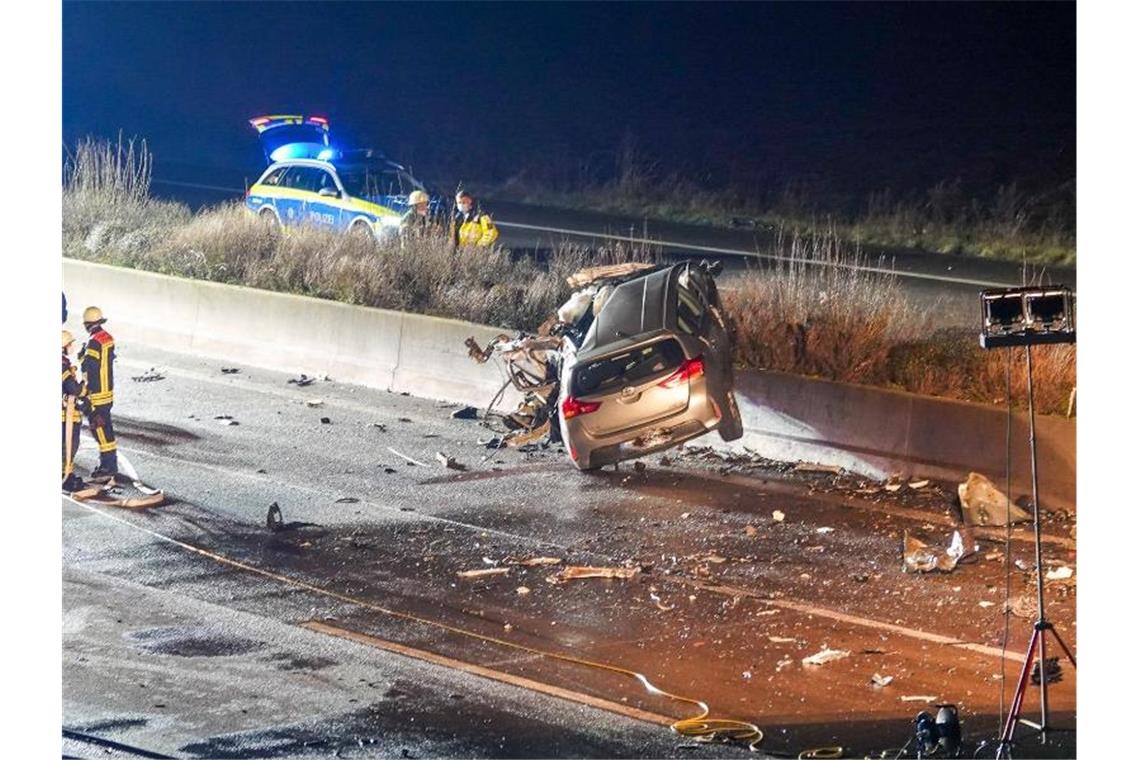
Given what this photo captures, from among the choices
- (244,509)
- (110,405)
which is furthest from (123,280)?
(244,509)

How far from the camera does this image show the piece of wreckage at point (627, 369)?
7672 mm

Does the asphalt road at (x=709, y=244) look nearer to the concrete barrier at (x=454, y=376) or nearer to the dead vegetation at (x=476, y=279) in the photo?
the dead vegetation at (x=476, y=279)

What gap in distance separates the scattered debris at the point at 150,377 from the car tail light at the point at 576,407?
2101 mm

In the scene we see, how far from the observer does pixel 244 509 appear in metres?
7.68

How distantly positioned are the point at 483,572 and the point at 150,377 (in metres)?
2.18

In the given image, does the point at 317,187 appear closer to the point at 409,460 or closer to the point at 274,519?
the point at 409,460

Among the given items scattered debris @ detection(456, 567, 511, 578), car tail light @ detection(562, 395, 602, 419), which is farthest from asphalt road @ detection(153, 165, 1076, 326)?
scattered debris @ detection(456, 567, 511, 578)

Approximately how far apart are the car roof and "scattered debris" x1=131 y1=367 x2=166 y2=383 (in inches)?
86.2

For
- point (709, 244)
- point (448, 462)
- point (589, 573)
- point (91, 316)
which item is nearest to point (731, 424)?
point (589, 573)

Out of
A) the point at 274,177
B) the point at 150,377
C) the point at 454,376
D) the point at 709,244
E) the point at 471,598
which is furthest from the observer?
the point at 709,244

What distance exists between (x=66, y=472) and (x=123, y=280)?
116 cm

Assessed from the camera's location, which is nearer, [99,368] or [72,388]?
[72,388]

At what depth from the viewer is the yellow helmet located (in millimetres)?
7898

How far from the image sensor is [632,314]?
7.84 m
